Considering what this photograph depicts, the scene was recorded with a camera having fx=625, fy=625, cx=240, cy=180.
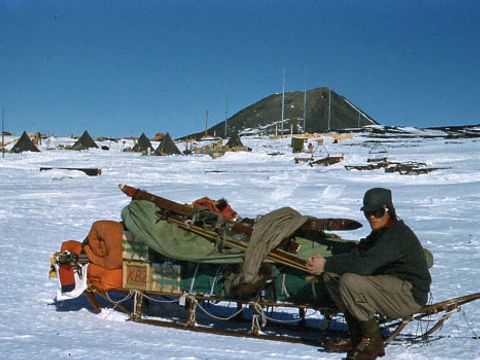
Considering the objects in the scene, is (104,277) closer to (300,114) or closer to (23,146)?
(23,146)

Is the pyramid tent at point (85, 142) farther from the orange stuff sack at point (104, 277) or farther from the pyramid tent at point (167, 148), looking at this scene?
the orange stuff sack at point (104, 277)

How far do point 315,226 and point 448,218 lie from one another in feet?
27.3

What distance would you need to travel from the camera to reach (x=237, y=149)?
40.4 metres

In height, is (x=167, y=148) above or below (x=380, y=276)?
above

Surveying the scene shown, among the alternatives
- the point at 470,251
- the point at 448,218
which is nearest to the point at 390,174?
the point at 448,218

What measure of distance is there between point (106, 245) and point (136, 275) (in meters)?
0.37

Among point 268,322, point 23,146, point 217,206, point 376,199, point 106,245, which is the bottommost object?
point 268,322

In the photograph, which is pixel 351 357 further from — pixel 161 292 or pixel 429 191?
pixel 429 191

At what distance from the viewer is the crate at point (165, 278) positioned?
208 inches

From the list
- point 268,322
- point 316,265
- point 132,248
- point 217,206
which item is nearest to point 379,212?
point 316,265

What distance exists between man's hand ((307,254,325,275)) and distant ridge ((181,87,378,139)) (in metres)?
101

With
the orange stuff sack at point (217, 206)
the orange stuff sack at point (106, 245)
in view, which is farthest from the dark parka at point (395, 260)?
the orange stuff sack at point (106, 245)

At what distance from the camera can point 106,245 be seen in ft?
17.8

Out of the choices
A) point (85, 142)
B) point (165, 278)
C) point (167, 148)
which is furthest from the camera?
point (85, 142)
